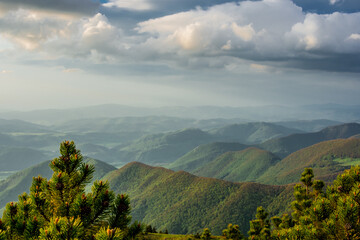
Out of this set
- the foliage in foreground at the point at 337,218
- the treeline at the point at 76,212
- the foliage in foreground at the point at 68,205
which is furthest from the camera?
the foliage in foreground at the point at 337,218

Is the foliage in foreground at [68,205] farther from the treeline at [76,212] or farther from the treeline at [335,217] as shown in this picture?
the treeline at [335,217]

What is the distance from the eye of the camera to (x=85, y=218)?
8.74 m

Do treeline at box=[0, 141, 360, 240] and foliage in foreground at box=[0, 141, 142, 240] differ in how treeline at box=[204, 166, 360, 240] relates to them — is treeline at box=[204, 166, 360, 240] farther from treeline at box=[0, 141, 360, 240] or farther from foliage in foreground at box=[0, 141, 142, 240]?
foliage in foreground at box=[0, 141, 142, 240]

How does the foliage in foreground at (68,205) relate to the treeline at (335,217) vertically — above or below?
above

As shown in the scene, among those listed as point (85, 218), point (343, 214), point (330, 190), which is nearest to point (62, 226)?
point (85, 218)

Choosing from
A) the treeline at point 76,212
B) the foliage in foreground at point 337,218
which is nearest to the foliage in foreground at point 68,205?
the treeline at point 76,212

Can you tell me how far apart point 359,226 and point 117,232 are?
10.5m

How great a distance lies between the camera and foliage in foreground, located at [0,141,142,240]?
27.8 ft

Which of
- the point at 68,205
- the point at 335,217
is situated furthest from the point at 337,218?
the point at 68,205

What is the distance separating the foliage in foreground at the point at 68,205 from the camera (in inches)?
334

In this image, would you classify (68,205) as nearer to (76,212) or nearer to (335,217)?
(76,212)

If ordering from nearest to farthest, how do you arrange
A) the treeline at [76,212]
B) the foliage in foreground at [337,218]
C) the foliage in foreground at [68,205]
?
the treeline at [76,212] → the foliage in foreground at [68,205] → the foliage in foreground at [337,218]

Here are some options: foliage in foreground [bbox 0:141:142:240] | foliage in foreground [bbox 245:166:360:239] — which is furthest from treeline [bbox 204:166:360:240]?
foliage in foreground [bbox 0:141:142:240]

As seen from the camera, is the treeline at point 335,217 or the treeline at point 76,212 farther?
the treeline at point 335,217
